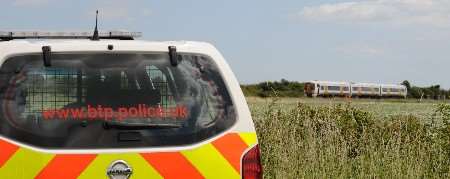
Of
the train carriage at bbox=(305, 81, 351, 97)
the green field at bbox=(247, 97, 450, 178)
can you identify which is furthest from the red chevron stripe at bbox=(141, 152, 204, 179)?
the train carriage at bbox=(305, 81, 351, 97)

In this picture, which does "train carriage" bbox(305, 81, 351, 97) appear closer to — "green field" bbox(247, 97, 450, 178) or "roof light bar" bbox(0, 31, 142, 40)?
"green field" bbox(247, 97, 450, 178)

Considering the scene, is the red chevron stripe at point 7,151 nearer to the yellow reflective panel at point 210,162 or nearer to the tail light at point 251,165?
the yellow reflective panel at point 210,162

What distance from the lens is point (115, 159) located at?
403 cm

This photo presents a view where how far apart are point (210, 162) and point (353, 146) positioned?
6.56m

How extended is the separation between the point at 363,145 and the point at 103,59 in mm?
6343

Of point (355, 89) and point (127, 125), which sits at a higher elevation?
point (127, 125)

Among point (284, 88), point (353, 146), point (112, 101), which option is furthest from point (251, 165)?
point (284, 88)

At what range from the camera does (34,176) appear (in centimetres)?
400

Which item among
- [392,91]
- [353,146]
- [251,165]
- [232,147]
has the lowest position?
[392,91]

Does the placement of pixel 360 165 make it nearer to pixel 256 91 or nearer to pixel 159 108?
pixel 159 108

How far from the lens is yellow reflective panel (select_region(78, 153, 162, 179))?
4012 millimetres

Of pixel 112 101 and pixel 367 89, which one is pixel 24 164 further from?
pixel 367 89

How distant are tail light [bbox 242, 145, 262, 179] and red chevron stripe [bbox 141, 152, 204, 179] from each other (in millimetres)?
314

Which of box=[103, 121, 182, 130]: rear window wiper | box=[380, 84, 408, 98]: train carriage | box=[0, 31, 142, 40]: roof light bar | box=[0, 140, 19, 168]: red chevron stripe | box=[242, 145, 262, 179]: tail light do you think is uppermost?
box=[0, 31, 142, 40]: roof light bar
